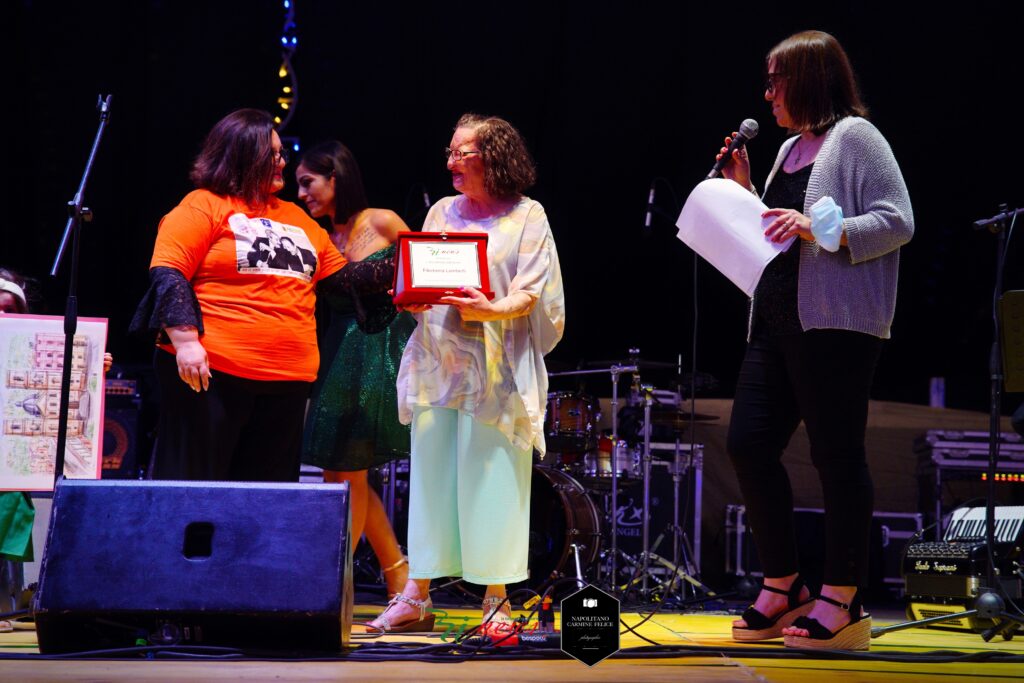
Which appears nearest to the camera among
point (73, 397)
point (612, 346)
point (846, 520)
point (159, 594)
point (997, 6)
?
point (159, 594)

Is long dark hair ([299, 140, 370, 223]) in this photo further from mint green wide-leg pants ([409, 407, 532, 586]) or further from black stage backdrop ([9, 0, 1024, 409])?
black stage backdrop ([9, 0, 1024, 409])

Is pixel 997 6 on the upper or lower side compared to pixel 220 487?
upper

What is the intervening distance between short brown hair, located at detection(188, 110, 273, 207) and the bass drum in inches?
94.8

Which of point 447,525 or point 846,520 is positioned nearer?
point 846,520

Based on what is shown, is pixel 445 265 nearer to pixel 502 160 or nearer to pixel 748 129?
pixel 502 160

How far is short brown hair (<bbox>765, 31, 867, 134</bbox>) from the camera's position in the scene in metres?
2.72

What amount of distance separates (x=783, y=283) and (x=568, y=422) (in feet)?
8.73

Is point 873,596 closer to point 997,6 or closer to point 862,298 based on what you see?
point 997,6

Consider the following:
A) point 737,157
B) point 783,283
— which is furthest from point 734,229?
point 737,157

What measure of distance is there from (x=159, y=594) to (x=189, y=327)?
2.77ft

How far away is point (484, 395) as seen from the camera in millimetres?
2713

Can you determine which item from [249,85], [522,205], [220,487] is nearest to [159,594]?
[220,487]

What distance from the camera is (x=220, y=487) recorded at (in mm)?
2098

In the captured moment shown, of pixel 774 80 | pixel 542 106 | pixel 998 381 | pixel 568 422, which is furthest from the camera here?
pixel 542 106
